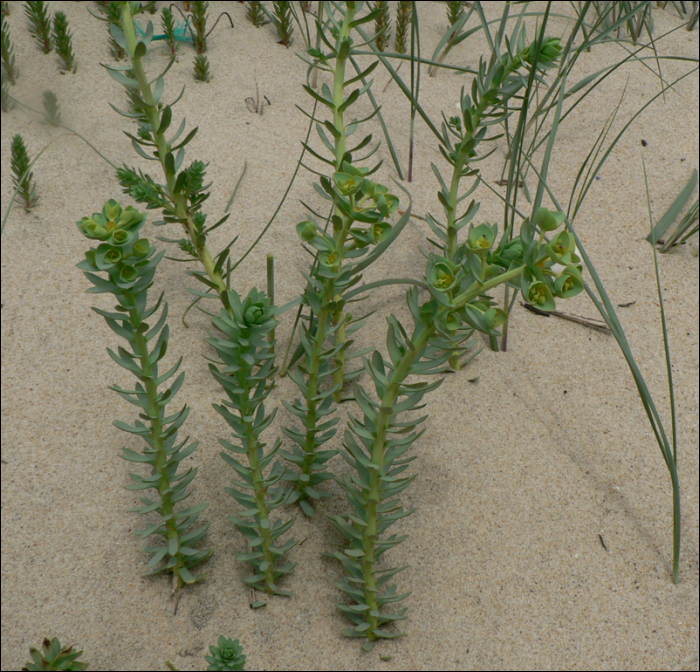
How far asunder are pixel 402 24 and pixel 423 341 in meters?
2.65

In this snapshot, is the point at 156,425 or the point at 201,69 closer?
the point at 156,425

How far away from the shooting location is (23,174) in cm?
240

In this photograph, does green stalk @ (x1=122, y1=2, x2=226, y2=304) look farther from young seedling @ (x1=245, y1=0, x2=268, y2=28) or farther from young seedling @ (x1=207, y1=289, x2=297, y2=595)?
young seedling @ (x1=245, y1=0, x2=268, y2=28)

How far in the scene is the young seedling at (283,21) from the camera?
3.35 metres

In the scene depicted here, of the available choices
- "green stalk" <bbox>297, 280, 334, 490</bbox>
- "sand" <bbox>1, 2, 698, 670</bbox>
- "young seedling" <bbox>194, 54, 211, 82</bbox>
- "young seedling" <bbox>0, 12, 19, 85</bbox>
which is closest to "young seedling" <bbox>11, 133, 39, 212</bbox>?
"sand" <bbox>1, 2, 698, 670</bbox>

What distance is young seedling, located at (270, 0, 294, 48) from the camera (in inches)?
132

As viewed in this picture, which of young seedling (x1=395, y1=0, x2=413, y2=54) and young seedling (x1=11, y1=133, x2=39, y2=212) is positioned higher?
young seedling (x1=395, y1=0, x2=413, y2=54)

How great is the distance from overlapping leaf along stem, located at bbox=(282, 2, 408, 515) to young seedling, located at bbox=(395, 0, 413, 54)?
1763mm

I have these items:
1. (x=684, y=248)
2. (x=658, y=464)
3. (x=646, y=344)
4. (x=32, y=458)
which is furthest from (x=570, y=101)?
(x=32, y=458)

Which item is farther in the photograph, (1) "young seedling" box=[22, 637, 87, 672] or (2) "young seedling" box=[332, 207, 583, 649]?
(1) "young seedling" box=[22, 637, 87, 672]

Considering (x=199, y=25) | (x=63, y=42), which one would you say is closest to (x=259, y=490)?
(x=63, y=42)

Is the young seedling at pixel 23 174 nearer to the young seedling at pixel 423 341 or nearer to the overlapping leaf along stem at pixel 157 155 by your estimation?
the overlapping leaf along stem at pixel 157 155

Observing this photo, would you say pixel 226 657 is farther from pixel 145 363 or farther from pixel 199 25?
pixel 199 25

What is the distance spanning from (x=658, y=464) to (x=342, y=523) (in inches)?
42.5
